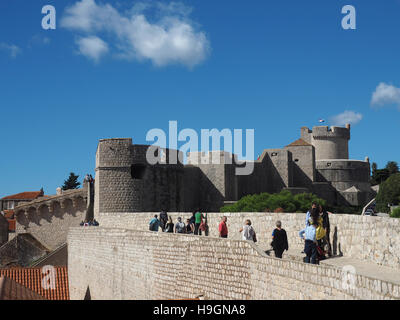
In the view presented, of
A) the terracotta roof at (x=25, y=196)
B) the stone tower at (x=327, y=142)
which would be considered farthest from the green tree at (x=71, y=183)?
the stone tower at (x=327, y=142)

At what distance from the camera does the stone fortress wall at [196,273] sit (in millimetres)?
6160

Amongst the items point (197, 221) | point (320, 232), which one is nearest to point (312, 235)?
point (320, 232)

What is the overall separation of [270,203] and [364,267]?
66.2 feet

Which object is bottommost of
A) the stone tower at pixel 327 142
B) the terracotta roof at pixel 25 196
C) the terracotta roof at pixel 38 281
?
the terracotta roof at pixel 38 281

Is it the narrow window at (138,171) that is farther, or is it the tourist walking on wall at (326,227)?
the narrow window at (138,171)

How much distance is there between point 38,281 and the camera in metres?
20.8

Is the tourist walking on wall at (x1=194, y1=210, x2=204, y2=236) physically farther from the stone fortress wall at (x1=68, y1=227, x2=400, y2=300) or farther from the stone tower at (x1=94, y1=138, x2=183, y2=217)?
the stone tower at (x1=94, y1=138, x2=183, y2=217)

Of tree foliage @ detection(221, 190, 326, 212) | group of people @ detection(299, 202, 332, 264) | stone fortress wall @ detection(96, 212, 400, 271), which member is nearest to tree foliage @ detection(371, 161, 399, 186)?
tree foliage @ detection(221, 190, 326, 212)

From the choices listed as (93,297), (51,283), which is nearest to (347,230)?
(93,297)

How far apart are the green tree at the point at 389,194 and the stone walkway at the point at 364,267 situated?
27507 millimetres

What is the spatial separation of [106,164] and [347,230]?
54.4 ft

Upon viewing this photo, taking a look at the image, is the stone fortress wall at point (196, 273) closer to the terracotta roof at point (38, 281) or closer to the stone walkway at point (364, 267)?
the stone walkway at point (364, 267)

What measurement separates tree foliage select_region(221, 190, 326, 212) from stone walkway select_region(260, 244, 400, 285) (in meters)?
17.2
